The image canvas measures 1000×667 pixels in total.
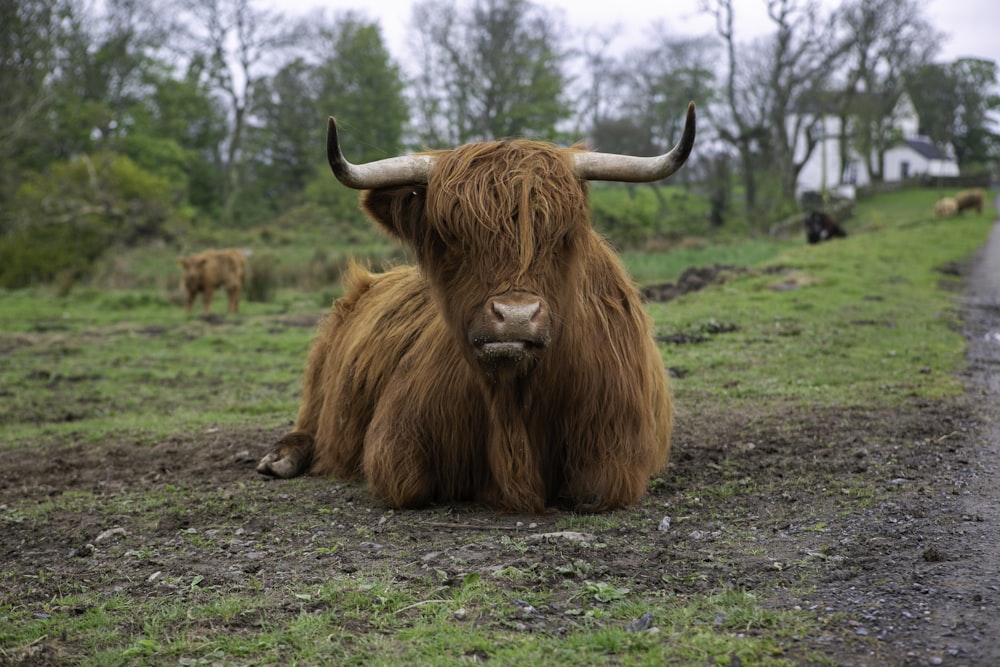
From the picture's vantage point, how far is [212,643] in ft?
8.82

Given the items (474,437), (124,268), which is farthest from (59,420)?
(124,268)

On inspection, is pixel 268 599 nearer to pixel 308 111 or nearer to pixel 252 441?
pixel 252 441

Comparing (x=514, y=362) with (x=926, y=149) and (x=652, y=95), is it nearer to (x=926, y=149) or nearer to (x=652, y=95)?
(x=652, y=95)

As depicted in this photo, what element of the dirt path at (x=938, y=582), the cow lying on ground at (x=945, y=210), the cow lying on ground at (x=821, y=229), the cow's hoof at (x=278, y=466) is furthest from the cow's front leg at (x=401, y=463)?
the cow lying on ground at (x=945, y=210)

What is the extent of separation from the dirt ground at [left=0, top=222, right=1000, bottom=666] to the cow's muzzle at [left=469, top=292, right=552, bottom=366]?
0.72 m

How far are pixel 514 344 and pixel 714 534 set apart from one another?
1.07 meters

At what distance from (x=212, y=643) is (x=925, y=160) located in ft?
257

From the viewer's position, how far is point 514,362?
3.58 meters

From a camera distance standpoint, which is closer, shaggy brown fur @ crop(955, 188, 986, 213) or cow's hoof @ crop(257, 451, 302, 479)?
cow's hoof @ crop(257, 451, 302, 479)

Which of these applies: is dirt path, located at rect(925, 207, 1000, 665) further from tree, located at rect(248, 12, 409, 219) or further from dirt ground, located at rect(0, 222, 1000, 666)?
tree, located at rect(248, 12, 409, 219)

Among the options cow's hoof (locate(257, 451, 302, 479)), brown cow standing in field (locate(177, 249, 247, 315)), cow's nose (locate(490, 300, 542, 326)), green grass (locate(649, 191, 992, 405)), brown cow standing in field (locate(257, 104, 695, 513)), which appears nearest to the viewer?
cow's nose (locate(490, 300, 542, 326))

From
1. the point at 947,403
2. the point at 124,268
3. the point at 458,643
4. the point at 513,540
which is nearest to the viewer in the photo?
the point at 458,643

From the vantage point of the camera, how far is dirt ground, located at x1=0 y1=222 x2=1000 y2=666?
9.07 feet

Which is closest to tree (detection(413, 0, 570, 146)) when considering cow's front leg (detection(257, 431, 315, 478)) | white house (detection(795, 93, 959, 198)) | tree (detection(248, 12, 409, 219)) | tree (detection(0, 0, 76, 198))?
tree (detection(248, 12, 409, 219))
